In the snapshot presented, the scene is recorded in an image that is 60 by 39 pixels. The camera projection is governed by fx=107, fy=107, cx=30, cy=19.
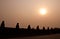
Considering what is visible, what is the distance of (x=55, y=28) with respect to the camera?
3.24m

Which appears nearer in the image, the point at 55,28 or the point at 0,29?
the point at 0,29

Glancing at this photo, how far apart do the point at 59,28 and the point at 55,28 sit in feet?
0.57

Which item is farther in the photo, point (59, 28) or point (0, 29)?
point (59, 28)

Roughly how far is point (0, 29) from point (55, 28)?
2.34 meters

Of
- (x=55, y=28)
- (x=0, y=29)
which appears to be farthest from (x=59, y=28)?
(x=0, y=29)

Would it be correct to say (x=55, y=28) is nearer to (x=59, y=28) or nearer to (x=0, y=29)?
(x=59, y=28)

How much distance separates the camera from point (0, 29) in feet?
3.86

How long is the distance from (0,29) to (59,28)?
8.18ft
